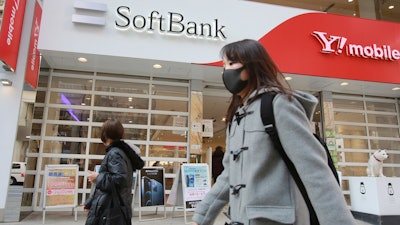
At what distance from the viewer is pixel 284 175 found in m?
1.14

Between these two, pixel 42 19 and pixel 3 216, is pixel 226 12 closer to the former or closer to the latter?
pixel 42 19

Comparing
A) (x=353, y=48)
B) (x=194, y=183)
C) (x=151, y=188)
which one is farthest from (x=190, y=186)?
(x=353, y=48)

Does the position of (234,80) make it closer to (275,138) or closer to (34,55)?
(275,138)

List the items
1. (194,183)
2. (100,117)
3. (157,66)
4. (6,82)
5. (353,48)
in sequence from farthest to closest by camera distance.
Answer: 1. (353,48)
2. (100,117)
3. (157,66)
4. (194,183)
5. (6,82)

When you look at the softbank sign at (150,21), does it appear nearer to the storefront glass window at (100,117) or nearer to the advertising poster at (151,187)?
the storefront glass window at (100,117)

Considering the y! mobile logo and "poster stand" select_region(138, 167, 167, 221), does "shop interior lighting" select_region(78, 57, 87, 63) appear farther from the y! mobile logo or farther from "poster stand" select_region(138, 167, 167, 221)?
"poster stand" select_region(138, 167, 167, 221)

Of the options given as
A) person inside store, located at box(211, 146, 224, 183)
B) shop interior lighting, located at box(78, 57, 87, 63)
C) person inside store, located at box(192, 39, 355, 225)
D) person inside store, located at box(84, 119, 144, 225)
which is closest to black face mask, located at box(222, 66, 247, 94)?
person inside store, located at box(192, 39, 355, 225)

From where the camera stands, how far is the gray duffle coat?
104 centimetres

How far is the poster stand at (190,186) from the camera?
5.86m

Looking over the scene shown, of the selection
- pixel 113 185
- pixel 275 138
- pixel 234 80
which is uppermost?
pixel 234 80

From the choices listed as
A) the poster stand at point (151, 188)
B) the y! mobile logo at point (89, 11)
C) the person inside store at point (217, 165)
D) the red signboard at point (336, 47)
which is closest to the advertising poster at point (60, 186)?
the poster stand at point (151, 188)

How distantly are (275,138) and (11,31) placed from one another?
5841mm

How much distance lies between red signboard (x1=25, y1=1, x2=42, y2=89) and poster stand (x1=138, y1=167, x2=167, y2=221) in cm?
288

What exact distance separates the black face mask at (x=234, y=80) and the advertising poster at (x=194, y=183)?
4722 millimetres
